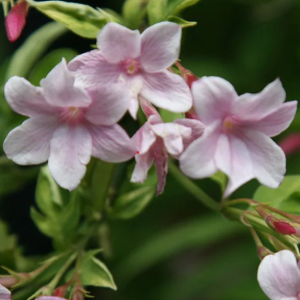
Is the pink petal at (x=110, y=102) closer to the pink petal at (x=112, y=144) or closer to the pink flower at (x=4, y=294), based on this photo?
the pink petal at (x=112, y=144)

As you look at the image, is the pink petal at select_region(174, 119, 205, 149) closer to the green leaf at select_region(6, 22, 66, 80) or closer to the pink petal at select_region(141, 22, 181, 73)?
the pink petal at select_region(141, 22, 181, 73)

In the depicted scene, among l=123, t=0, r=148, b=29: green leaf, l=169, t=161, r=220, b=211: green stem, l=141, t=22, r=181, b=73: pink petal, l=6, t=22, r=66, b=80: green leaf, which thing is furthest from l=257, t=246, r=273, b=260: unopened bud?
l=6, t=22, r=66, b=80: green leaf

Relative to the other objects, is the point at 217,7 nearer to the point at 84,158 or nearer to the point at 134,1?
the point at 134,1

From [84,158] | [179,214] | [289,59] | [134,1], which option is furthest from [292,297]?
[179,214]

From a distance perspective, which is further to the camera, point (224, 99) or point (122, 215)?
point (122, 215)

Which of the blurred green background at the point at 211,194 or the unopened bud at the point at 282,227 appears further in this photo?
the blurred green background at the point at 211,194

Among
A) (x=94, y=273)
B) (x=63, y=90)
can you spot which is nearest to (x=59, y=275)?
(x=94, y=273)

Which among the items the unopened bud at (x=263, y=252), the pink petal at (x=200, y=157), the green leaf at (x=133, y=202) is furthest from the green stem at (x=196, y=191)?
the pink petal at (x=200, y=157)
